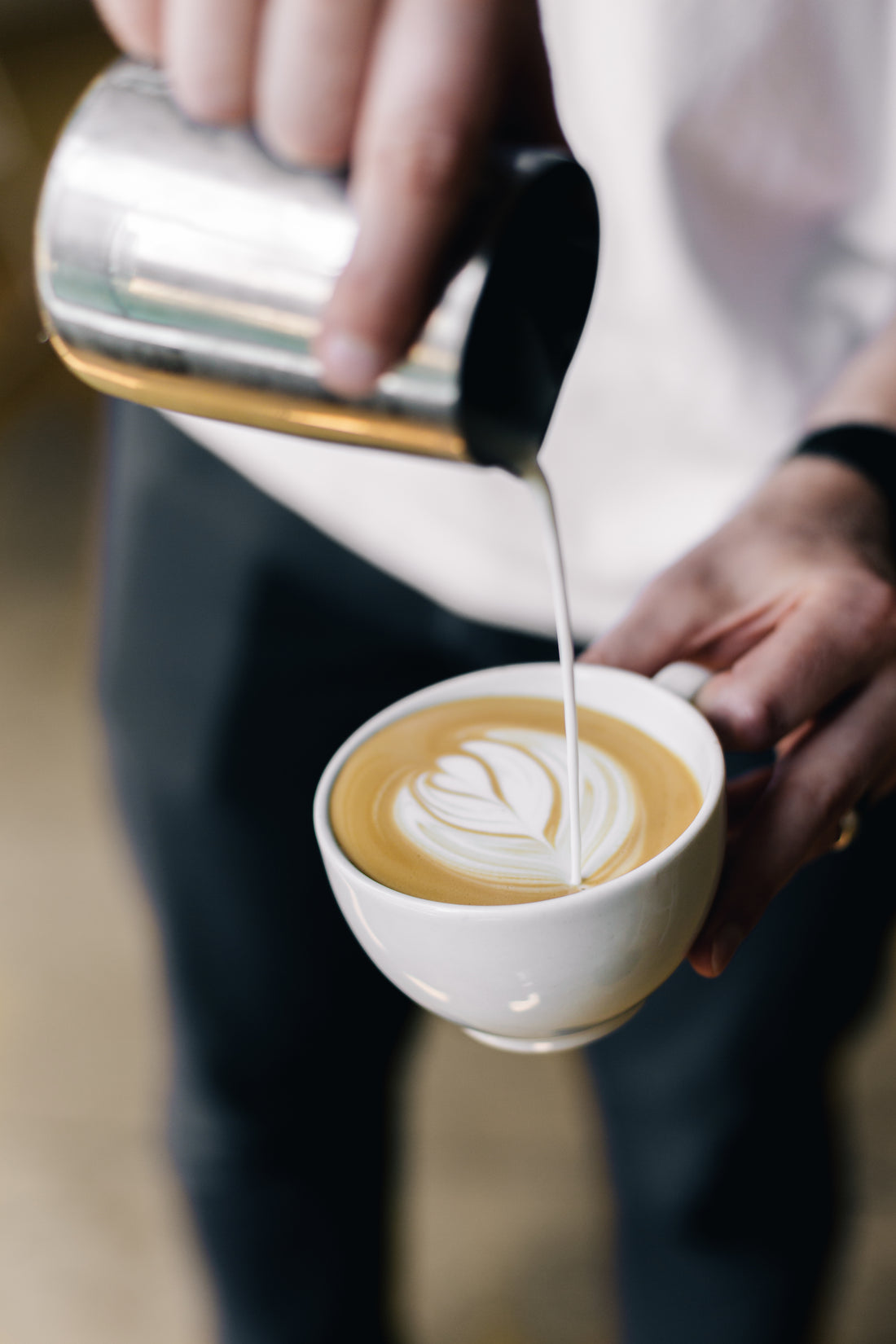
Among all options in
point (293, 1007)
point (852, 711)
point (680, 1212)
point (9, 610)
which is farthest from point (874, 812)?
point (9, 610)

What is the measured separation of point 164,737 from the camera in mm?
1062

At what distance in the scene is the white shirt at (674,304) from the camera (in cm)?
79

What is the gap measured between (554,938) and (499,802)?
6.4 inches

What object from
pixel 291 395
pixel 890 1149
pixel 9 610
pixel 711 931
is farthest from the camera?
pixel 9 610

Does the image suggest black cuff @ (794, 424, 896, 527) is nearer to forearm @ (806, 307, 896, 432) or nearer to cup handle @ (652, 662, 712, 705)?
forearm @ (806, 307, 896, 432)

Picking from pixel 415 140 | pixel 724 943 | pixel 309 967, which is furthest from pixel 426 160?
pixel 309 967

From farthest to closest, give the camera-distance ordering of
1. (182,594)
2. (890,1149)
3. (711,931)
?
(890,1149) < (182,594) < (711,931)

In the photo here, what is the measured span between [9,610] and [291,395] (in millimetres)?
2407

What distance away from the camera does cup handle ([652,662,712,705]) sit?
2.35ft

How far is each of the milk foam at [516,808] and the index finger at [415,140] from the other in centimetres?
32

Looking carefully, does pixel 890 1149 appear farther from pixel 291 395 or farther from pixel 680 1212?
pixel 291 395

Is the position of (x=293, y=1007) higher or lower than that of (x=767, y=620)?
lower

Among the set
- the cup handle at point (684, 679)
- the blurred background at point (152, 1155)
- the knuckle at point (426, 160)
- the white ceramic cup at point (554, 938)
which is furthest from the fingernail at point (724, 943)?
the blurred background at point (152, 1155)

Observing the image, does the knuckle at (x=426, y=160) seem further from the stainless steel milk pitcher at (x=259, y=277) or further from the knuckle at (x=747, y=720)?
the knuckle at (x=747, y=720)
